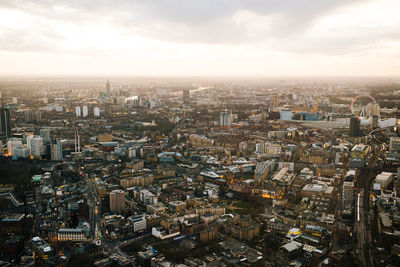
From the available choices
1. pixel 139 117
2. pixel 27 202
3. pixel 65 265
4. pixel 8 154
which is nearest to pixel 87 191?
pixel 27 202

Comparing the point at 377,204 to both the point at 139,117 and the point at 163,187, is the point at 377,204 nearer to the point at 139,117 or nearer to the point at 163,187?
the point at 163,187

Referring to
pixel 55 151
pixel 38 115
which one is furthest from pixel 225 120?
pixel 38 115

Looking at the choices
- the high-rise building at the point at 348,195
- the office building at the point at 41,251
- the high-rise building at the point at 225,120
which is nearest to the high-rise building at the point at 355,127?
the high-rise building at the point at 225,120

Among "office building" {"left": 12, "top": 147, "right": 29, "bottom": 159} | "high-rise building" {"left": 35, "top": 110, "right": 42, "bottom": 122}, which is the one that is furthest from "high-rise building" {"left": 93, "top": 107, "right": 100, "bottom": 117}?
"office building" {"left": 12, "top": 147, "right": 29, "bottom": 159}

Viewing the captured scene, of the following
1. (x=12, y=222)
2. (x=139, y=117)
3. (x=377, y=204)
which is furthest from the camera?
(x=139, y=117)

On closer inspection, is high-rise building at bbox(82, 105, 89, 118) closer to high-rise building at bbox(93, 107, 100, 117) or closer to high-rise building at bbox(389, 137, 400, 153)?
high-rise building at bbox(93, 107, 100, 117)

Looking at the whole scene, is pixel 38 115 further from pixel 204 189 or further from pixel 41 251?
pixel 41 251
